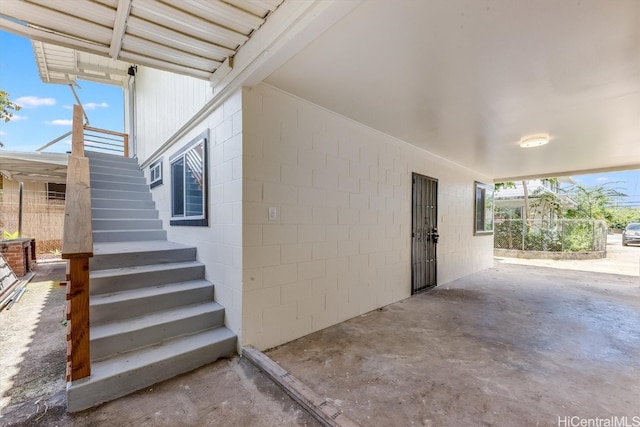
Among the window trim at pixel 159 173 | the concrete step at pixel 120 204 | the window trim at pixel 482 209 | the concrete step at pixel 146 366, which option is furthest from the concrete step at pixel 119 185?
the window trim at pixel 482 209

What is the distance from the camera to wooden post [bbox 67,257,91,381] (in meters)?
1.85

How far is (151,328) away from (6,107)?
7699mm

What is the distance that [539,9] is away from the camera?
165 cm

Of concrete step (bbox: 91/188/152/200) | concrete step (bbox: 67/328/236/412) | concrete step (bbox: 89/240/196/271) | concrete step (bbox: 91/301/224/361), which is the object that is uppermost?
concrete step (bbox: 91/188/152/200)

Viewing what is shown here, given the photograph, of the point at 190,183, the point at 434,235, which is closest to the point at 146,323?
the point at 190,183

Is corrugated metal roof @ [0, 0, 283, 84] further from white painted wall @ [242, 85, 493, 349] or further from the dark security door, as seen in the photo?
the dark security door

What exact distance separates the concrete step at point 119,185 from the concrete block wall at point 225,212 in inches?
120

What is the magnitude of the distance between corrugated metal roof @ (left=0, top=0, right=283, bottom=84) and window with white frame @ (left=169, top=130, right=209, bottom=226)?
0.99 metres

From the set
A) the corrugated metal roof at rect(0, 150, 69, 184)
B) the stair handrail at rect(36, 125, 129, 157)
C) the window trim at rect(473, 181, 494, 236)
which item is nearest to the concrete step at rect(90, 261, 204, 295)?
the corrugated metal roof at rect(0, 150, 69, 184)

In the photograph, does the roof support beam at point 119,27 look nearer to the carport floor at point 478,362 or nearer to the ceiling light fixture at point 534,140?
the carport floor at point 478,362

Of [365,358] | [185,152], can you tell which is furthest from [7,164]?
[365,358]

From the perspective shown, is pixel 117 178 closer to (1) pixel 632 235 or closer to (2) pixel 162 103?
(2) pixel 162 103

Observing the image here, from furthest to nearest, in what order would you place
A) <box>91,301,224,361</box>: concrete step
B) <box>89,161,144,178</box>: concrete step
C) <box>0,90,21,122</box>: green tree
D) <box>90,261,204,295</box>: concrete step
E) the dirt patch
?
<box>0,90,21,122</box>: green tree → <box>89,161,144,178</box>: concrete step → <box>90,261,204,295</box>: concrete step → <box>91,301,224,361</box>: concrete step → the dirt patch

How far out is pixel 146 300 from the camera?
2535 millimetres
